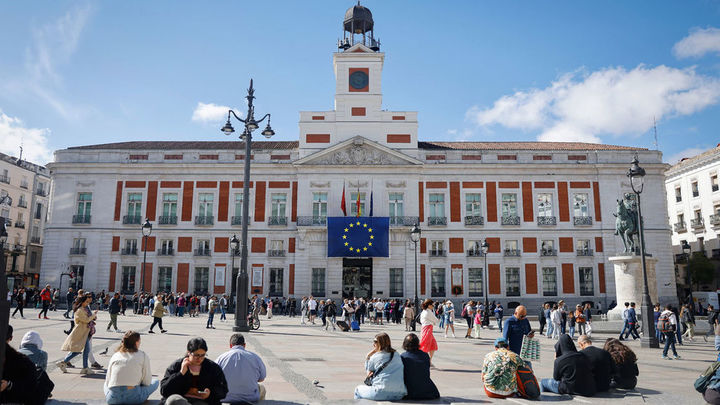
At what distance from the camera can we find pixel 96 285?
37.1m

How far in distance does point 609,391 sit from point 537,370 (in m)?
2.85

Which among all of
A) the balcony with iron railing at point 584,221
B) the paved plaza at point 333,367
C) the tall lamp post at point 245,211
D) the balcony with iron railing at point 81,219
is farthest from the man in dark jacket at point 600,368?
the balcony with iron railing at point 81,219

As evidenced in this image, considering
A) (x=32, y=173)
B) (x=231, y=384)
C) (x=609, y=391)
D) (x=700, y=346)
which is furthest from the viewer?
(x=32, y=173)

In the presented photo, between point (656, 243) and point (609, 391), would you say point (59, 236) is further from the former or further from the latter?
point (656, 243)

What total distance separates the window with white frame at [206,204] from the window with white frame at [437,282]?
1739 centimetres

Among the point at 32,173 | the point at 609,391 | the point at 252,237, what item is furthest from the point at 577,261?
the point at 32,173

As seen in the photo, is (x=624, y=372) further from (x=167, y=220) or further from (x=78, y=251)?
(x=78, y=251)

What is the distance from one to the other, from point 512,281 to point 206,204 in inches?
937

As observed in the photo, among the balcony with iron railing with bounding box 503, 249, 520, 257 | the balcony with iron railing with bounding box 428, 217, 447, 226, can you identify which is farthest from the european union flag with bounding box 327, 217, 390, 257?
the balcony with iron railing with bounding box 503, 249, 520, 257

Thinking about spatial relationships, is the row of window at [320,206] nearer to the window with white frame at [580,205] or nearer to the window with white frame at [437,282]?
the window with white frame at [580,205]

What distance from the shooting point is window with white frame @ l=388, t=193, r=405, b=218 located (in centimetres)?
3806

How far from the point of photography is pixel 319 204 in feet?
125

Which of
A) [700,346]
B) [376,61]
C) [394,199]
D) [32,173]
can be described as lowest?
[700,346]

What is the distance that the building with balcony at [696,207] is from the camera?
42594 mm
